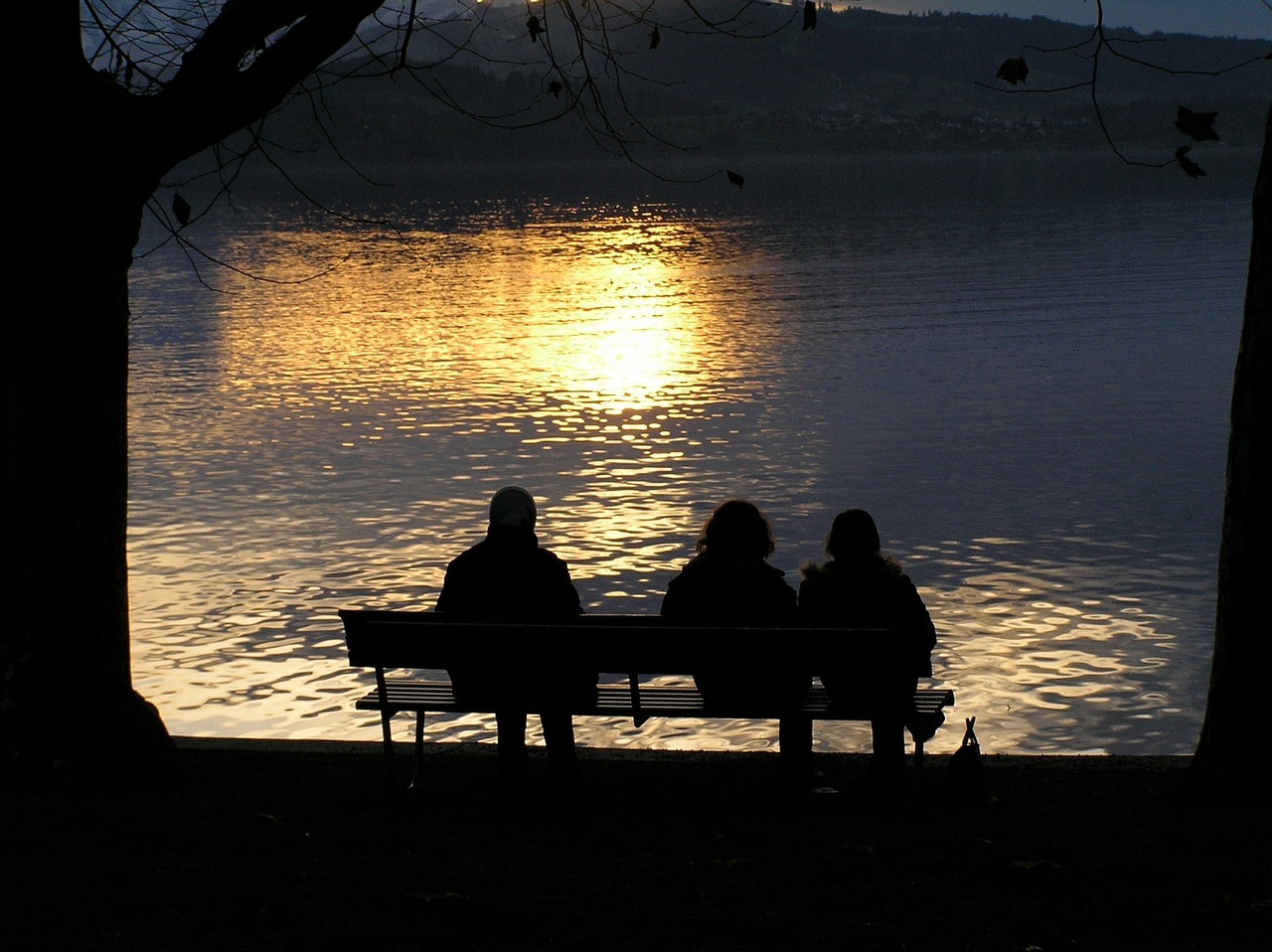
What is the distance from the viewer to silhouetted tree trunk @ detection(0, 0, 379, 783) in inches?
230

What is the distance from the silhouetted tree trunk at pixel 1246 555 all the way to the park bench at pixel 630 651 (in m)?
0.92

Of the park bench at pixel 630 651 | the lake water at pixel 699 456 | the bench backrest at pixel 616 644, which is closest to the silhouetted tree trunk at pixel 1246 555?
the park bench at pixel 630 651

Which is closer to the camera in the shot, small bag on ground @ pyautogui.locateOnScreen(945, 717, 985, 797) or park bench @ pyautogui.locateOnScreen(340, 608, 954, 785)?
park bench @ pyautogui.locateOnScreen(340, 608, 954, 785)

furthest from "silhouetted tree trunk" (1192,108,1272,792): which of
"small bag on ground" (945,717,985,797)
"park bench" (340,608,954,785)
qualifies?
"park bench" (340,608,954,785)

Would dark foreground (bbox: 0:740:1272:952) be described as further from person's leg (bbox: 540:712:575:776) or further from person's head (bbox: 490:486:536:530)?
person's head (bbox: 490:486:536:530)

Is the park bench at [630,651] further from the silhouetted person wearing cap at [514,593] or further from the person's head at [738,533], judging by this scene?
the person's head at [738,533]

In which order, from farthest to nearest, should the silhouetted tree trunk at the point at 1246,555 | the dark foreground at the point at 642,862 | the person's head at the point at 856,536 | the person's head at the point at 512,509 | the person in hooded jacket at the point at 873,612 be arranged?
the person's head at the point at 512,509 → the person's head at the point at 856,536 → the person in hooded jacket at the point at 873,612 → the silhouetted tree trunk at the point at 1246,555 → the dark foreground at the point at 642,862

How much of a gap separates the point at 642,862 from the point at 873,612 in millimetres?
1342

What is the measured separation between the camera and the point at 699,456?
1472 centimetres

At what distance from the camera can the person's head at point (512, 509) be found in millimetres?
5988

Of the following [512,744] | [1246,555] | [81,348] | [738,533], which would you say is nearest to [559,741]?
[512,744]

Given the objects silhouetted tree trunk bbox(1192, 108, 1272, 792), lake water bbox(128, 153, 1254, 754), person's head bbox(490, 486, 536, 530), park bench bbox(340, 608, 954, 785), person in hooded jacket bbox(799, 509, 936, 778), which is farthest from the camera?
lake water bbox(128, 153, 1254, 754)

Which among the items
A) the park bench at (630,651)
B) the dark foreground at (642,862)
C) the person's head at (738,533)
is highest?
the person's head at (738,533)

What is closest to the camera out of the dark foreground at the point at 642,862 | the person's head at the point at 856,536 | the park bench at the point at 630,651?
the dark foreground at the point at 642,862
